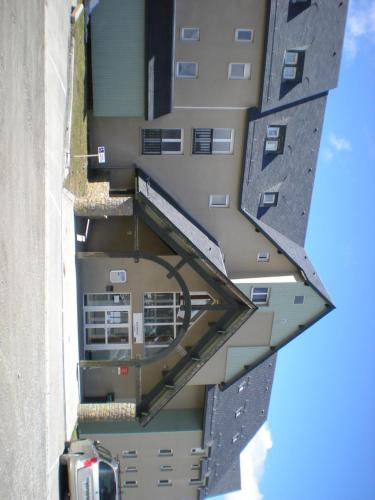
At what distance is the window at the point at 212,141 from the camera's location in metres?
19.6

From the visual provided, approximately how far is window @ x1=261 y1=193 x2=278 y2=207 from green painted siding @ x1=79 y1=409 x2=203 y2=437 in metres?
9.90

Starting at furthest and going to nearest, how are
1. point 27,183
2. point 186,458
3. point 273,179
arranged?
point 186,458
point 273,179
point 27,183

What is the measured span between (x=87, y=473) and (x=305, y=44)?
16768mm

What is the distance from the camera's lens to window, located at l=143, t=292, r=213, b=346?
2089cm

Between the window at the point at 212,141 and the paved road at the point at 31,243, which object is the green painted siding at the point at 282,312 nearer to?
the window at the point at 212,141

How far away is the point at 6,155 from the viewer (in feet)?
33.9

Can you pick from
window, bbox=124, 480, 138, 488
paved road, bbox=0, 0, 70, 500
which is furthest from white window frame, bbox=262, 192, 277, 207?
window, bbox=124, 480, 138, 488

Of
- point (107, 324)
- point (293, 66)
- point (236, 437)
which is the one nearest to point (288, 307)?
point (107, 324)

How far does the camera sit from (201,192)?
2034cm

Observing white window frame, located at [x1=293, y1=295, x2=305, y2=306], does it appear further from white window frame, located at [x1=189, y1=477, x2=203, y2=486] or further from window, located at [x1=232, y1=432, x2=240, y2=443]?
white window frame, located at [x1=189, y1=477, x2=203, y2=486]

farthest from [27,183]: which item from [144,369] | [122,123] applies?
[144,369]

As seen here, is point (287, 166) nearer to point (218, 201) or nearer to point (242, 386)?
point (218, 201)

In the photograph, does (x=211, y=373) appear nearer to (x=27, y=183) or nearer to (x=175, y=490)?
(x=175, y=490)

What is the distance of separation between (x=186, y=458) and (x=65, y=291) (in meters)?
12.0
